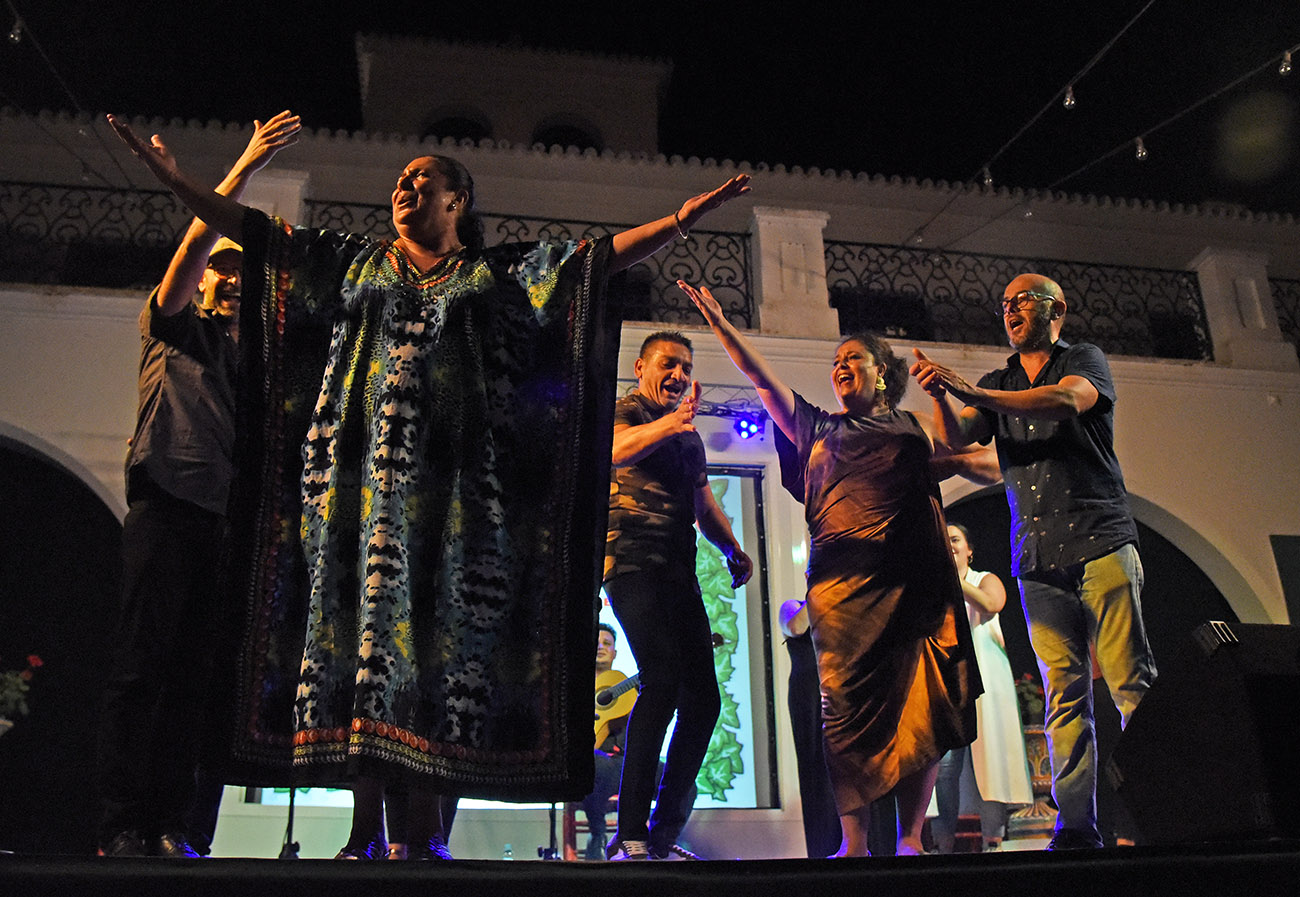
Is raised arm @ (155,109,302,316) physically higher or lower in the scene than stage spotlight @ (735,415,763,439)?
lower

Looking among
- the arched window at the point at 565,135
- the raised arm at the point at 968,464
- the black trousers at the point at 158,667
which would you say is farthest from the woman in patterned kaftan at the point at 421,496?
the arched window at the point at 565,135

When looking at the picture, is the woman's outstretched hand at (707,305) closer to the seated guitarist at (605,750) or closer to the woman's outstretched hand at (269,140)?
the woman's outstretched hand at (269,140)

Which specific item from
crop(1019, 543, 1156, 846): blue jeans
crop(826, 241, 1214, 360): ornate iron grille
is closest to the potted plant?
crop(1019, 543, 1156, 846): blue jeans

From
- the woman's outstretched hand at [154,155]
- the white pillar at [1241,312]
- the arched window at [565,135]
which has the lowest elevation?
the woman's outstretched hand at [154,155]

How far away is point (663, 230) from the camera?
2.01 meters

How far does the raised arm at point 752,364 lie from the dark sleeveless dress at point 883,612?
15 cm

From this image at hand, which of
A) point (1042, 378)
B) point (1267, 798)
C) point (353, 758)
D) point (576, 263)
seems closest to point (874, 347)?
point (1042, 378)

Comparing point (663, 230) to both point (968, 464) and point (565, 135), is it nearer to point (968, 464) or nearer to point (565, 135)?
point (968, 464)

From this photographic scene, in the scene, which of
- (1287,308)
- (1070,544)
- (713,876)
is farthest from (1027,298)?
(1287,308)

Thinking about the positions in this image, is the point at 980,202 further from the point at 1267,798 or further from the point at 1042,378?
the point at 1267,798

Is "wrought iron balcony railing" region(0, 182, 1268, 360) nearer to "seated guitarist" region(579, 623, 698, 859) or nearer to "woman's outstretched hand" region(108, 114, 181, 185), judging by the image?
"seated guitarist" region(579, 623, 698, 859)

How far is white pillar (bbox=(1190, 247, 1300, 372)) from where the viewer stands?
25.8 ft

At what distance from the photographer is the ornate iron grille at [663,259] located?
786 centimetres

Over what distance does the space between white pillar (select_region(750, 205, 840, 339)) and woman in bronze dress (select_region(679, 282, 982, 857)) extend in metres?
4.03
